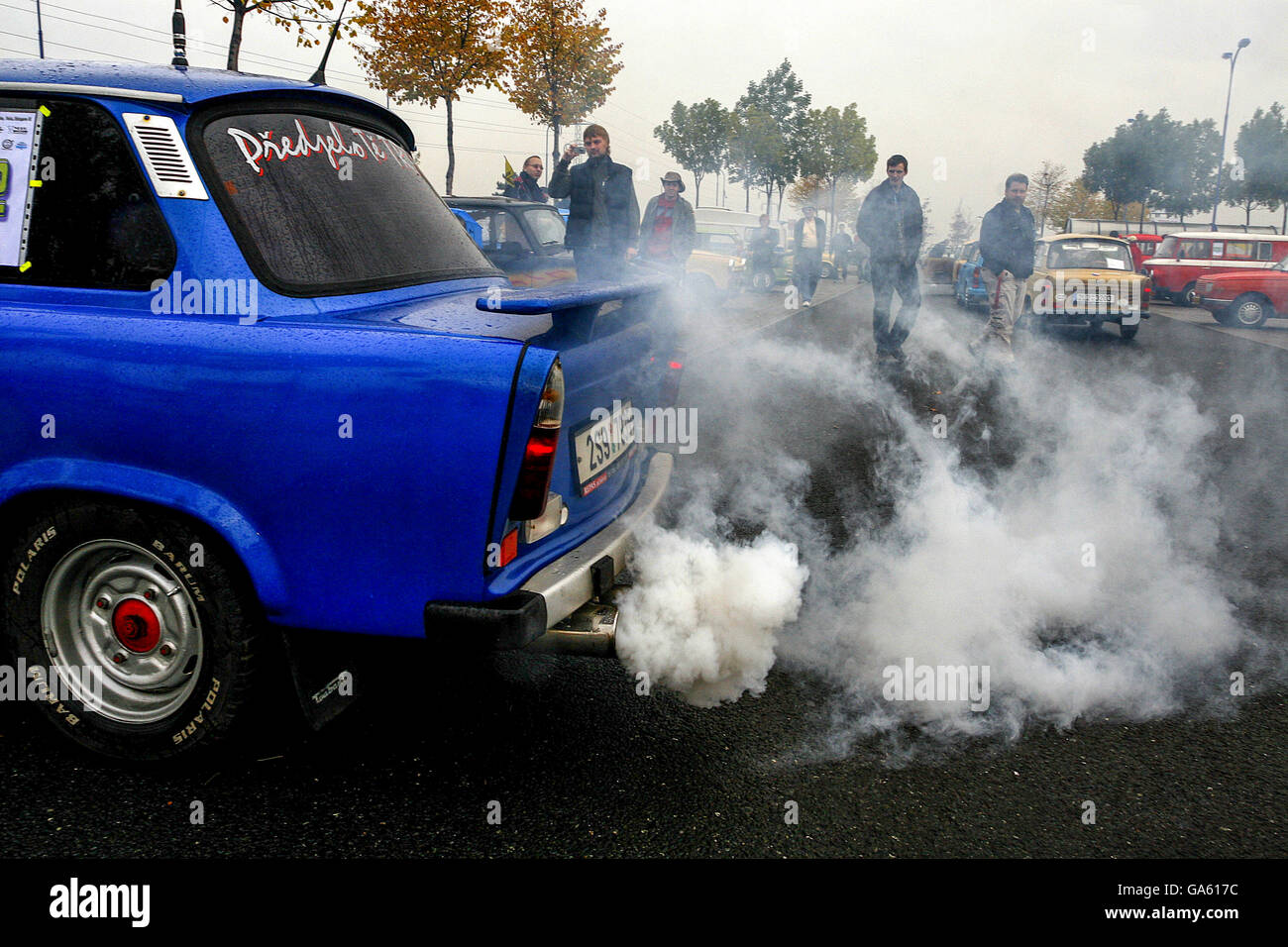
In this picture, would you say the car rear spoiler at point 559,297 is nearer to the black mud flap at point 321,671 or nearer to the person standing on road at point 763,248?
the black mud flap at point 321,671

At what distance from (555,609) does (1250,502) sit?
184 inches

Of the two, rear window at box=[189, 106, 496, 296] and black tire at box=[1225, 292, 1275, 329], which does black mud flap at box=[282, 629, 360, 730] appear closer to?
rear window at box=[189, 106, 496, 296]

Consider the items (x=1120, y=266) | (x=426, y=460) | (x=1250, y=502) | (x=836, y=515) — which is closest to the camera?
(x=426, y=460)

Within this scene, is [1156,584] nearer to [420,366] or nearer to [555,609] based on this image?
[555,609]

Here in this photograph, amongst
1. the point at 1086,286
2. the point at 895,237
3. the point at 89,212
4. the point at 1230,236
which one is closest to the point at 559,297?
the point at 89,212

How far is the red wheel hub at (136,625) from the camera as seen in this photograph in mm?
2361

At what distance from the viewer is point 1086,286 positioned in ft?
47.5

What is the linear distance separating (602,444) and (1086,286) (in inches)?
546

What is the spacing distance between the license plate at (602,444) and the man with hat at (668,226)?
856 centimetres

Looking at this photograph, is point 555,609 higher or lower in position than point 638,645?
higher

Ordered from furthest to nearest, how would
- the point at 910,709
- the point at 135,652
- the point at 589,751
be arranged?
the point at 910,709 < the point at 589,751 < the point at 135,652

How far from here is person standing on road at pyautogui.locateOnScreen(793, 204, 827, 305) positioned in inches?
832

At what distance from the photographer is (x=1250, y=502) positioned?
525 cm
